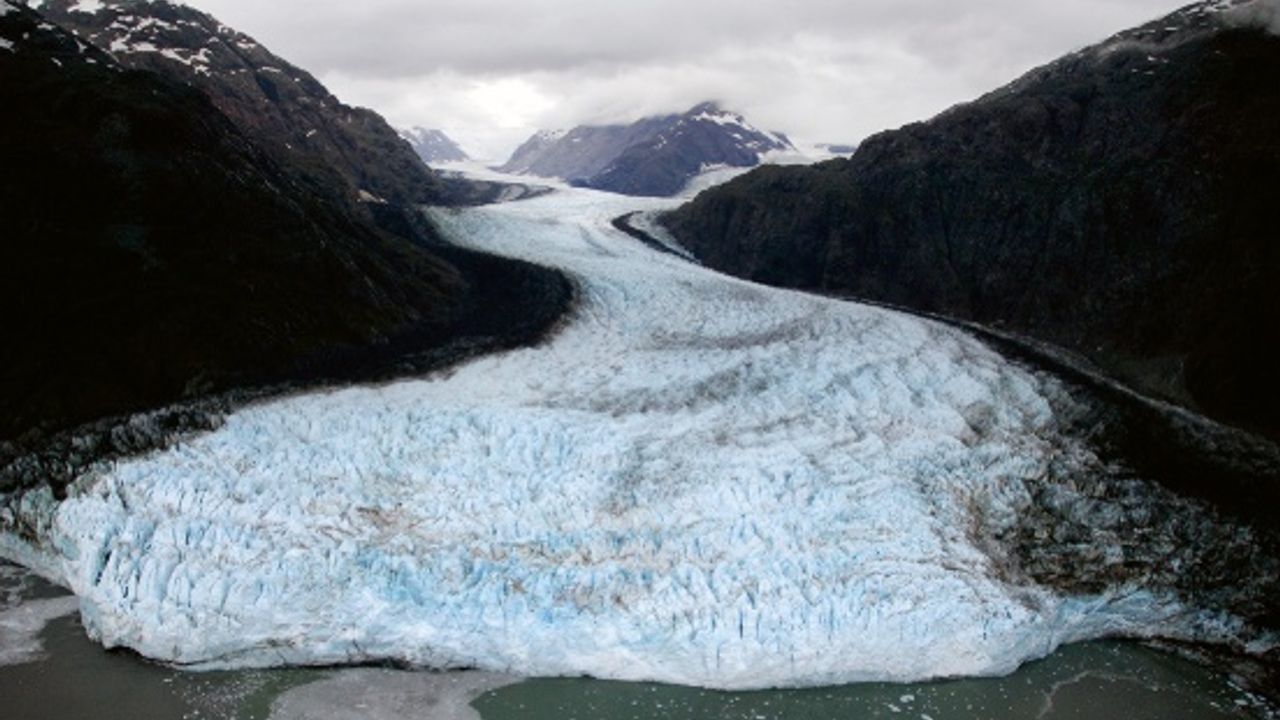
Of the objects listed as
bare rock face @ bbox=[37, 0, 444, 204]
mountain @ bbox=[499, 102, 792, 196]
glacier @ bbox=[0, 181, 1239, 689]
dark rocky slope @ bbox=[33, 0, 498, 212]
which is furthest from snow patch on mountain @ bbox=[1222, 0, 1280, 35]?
mountain @ bbox=[499, 102, 792, 196]

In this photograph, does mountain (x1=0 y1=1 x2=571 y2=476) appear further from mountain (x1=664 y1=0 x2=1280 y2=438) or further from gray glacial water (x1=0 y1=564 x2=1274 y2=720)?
mountain (x1=664 y1=0 x2=1280 y2=438)

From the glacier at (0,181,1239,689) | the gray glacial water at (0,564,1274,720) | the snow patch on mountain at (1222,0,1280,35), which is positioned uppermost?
the snow patch on mountain at (1222,0,1280,35)

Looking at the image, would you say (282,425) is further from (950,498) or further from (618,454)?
(950,498)

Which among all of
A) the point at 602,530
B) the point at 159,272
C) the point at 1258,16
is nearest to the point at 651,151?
the point at 1258,16

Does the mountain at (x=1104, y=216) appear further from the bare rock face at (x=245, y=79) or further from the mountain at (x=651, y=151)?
the mountain at (x=651, y=151)

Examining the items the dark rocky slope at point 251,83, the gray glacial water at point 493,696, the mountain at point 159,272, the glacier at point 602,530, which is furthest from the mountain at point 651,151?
the gray glacial water at point 493,696

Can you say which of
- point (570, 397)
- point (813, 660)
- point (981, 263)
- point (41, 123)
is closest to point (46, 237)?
point (41, 123)

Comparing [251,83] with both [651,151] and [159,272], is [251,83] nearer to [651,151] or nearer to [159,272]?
[159,272]
